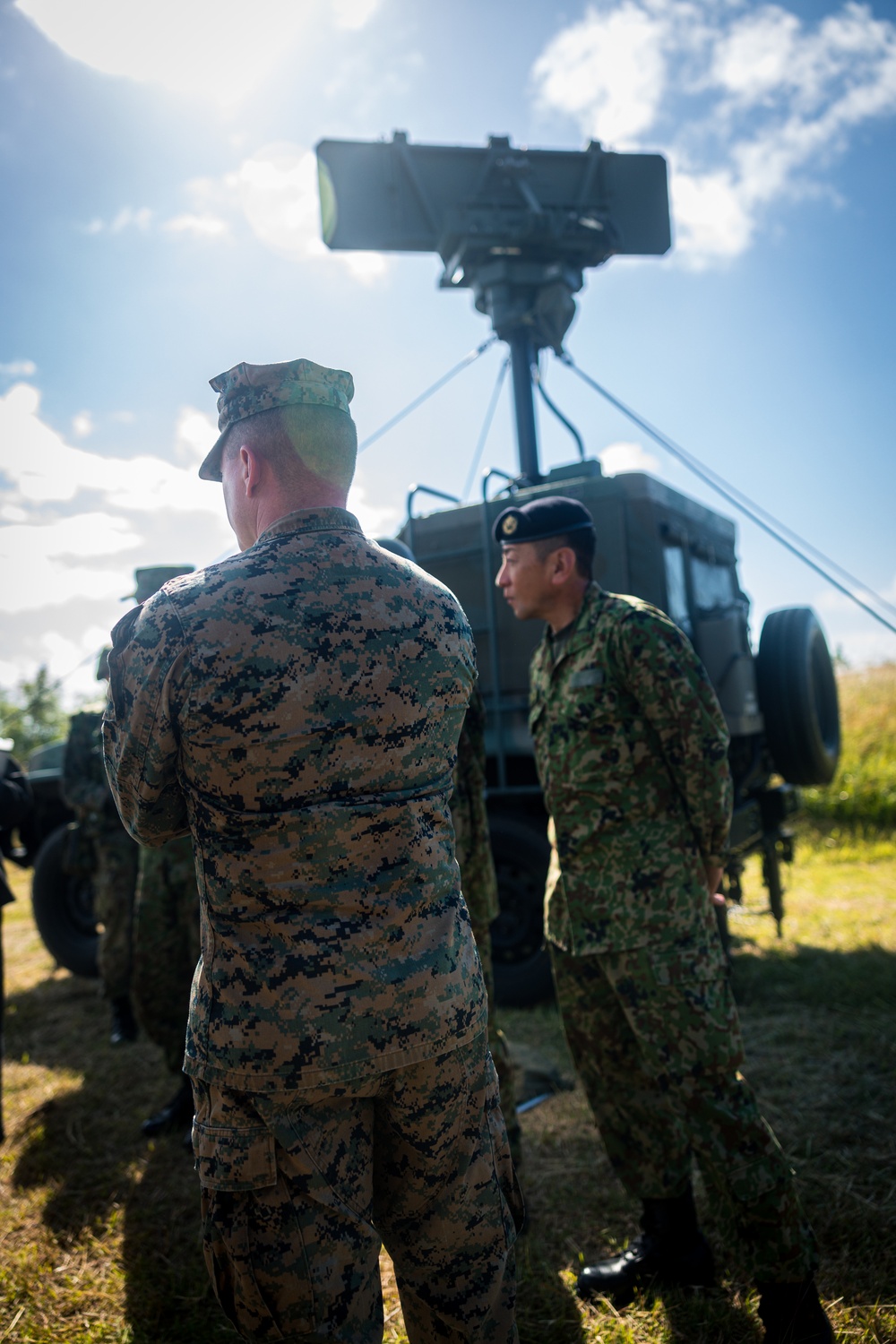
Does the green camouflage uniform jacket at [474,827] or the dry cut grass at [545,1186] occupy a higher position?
the green camouflage uniform jacket at [474,827]

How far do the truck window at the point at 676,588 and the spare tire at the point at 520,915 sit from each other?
121 centimetres

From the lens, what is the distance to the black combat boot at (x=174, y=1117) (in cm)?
323

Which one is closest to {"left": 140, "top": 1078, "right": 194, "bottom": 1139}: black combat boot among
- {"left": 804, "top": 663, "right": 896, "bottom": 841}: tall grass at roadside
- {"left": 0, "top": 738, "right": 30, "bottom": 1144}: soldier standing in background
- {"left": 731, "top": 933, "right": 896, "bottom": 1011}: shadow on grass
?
{"left": 0, "top": 738, "right": 30, "bottom": 1144}: soldier standing in background

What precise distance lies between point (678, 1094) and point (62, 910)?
4.58 metres

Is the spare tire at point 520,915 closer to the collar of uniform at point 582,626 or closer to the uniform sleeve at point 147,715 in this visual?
the collar of uniform at point 582,626

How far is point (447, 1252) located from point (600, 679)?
130 cm

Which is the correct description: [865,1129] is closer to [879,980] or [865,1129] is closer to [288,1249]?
[879,980]

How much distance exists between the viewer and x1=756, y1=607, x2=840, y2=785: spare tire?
4391 mm

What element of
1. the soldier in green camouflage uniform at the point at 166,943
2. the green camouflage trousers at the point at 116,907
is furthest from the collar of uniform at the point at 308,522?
the green camouflage trousers at the point at 116,907

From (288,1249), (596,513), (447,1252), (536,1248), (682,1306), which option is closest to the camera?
(288,1249)

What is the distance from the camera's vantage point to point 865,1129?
9.37ft

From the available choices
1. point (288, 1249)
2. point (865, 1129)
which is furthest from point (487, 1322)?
point (865, 1129)

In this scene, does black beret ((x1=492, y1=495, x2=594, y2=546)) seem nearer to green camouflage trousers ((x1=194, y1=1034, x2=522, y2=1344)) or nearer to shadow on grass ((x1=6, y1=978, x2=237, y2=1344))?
green camouflage trousers ((x1=194, y1=1034, x2=522, y2=1344))

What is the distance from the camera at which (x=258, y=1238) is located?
45.6 inches
